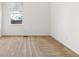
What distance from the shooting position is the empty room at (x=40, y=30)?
3.04 meters

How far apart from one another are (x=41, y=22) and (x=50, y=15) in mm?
783

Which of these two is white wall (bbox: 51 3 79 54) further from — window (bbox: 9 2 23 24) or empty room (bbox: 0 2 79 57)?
window (bbox: 9 2 23 24)

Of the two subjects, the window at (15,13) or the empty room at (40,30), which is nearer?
the empty room at (40,30)

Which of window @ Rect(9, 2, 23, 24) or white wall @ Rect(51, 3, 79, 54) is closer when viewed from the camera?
white wall @ Rect(51, 3, 79, 54)

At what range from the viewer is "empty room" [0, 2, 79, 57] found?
304cm

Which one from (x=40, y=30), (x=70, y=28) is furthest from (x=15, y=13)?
(x=40, y=30)

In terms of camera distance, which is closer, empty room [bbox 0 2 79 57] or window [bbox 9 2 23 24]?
empty room [bbox 0 2 79 57]

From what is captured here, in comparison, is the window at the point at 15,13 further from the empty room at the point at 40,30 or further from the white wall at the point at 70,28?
the white wall at the point at 70,28

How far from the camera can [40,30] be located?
5395mm

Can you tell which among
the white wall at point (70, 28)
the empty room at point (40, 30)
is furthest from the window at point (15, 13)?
the white wall at point (70, 28)

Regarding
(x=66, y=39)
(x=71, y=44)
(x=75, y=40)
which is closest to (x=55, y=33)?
(x=66, y=39)

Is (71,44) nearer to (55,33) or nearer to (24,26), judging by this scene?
(55,33)

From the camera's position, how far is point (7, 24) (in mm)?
5250

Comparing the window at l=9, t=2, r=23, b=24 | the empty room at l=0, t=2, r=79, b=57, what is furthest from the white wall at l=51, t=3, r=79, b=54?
the window at l=9, t=2, r=23, b=24
